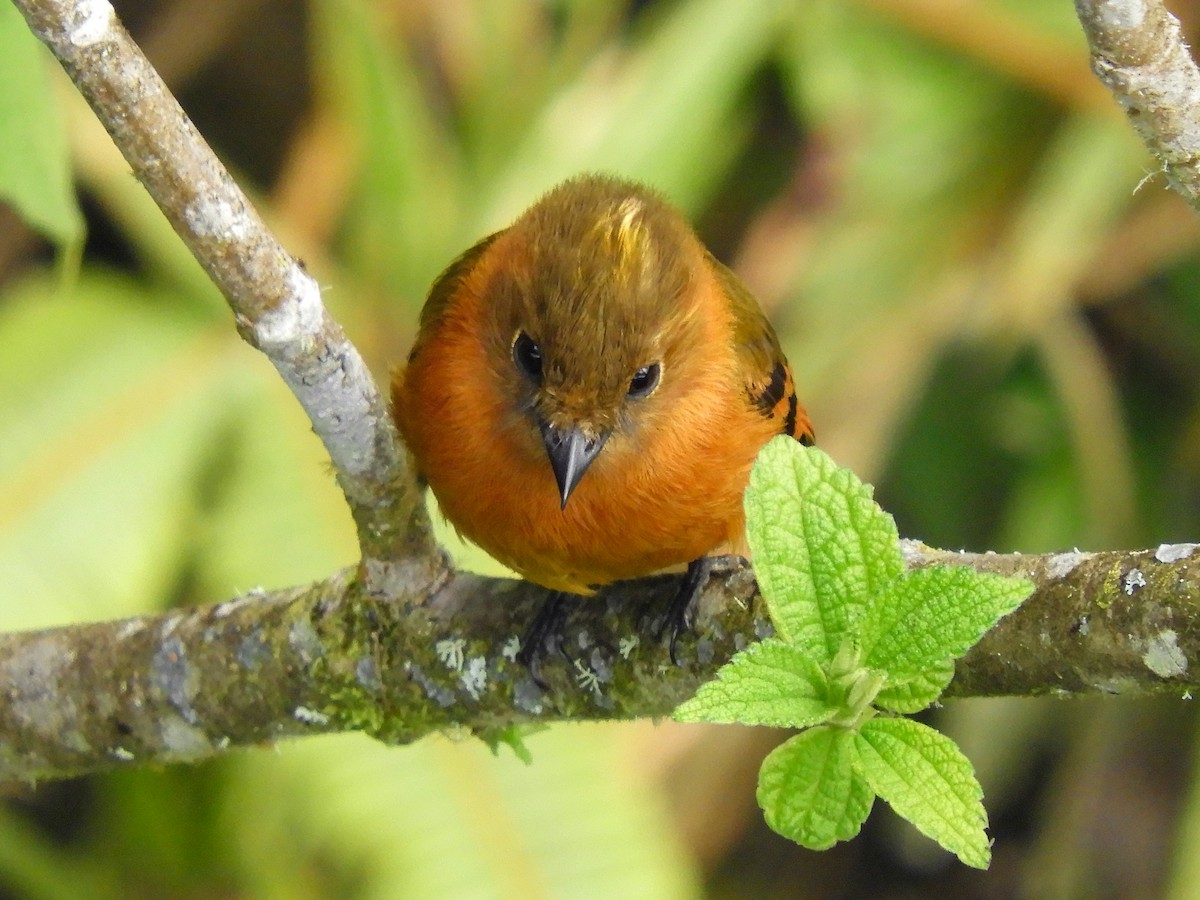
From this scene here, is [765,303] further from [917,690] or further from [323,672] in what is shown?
[917,690]

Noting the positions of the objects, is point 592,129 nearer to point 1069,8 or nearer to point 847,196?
point 847,196

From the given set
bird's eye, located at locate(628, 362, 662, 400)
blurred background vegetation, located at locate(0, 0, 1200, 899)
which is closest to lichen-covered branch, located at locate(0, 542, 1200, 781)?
bird's eye, located at locate(628, 362, 662, 400)

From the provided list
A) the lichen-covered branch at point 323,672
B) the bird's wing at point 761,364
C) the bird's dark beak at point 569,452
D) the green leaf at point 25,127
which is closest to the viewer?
the green leaf at point 25,127

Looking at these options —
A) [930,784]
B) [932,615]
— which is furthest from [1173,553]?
[930,784]

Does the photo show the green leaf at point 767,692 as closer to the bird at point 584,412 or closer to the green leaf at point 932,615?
the green leaf at point 932,615

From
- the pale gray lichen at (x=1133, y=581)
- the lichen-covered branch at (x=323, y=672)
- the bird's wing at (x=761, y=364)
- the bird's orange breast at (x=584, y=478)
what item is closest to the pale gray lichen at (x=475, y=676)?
the lichen-covered branch at (x=323, y=672)
